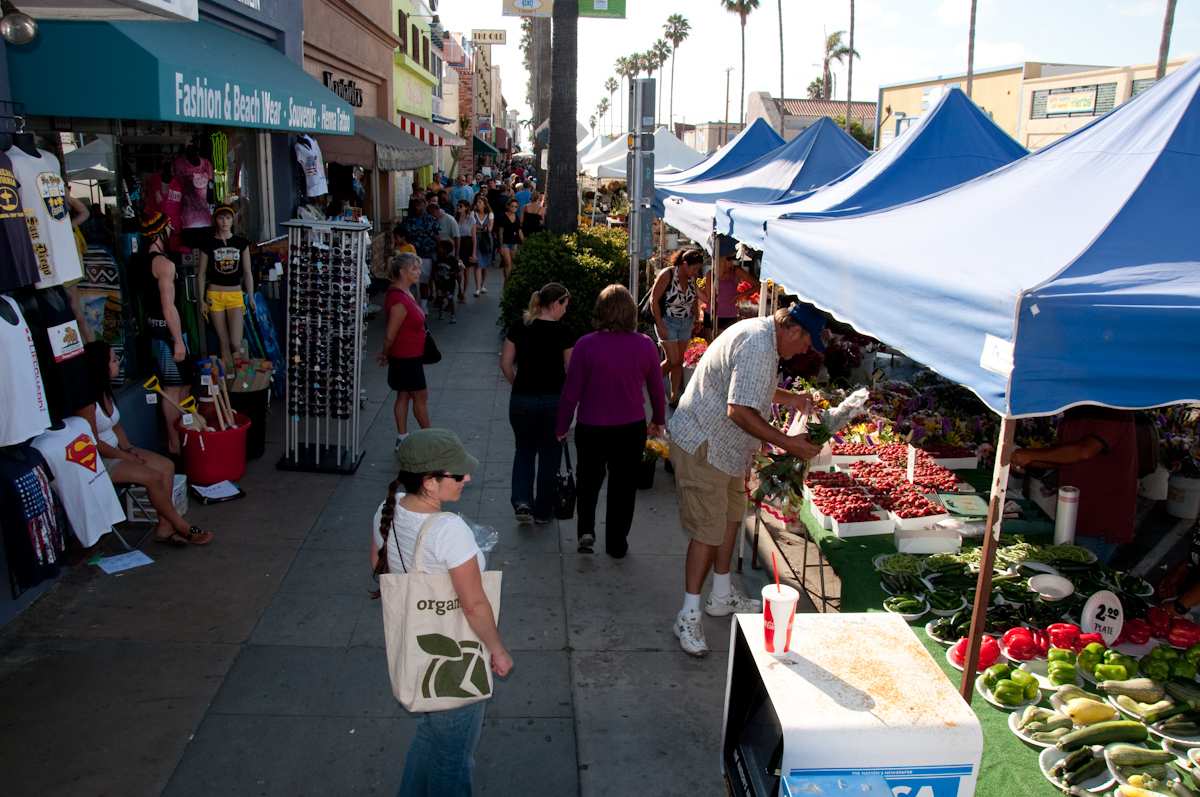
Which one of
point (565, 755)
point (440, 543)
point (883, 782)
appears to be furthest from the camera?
point (565, 755)

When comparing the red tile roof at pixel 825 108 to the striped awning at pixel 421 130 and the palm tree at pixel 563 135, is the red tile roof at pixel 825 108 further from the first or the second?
the palm tree at pixel 563 135

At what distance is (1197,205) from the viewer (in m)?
3.95

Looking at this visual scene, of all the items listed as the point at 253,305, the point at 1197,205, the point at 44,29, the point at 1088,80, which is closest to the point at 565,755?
the point at 1197,205

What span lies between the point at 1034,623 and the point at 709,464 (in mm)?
1774

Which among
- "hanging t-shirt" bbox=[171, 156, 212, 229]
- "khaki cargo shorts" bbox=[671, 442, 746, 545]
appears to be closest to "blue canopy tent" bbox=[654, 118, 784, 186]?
"hanging t-shirt" bbox=[171, 156, 212, 229]

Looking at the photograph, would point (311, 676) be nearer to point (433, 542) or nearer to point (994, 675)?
point (433, 542)

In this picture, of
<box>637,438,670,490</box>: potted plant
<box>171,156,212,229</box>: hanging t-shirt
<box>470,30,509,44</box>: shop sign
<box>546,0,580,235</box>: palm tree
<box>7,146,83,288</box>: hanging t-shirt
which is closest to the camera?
<box>7,146,83,288</box>: hanging t-shirt

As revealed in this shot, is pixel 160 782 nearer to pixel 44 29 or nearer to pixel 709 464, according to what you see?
pixel 709 464

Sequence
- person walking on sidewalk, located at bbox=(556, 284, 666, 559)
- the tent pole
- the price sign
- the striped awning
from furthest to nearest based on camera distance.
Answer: the striped awning, person walking on sidewalk, located at bbox=(556, 284, 666, 559), the price sign, the tent pole

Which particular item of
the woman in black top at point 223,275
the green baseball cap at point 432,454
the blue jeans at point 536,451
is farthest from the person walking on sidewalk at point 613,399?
the woman in black top at point 223,275

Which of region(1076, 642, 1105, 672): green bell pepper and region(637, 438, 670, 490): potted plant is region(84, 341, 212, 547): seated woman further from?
region(1076, 642, 1105, 672): green bell pepper

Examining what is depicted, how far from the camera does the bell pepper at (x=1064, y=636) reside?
163 inches

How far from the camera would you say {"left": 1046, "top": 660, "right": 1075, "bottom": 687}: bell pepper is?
152 inches

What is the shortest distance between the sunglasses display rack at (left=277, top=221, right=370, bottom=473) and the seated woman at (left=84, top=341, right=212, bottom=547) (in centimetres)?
166
